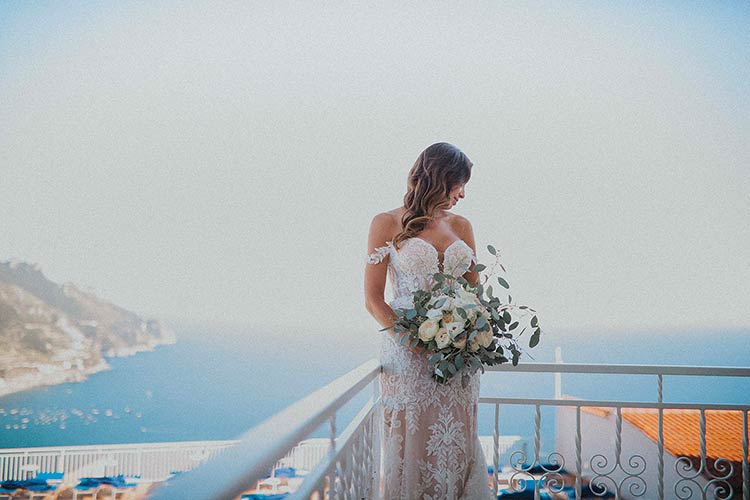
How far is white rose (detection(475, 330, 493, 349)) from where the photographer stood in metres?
1.86

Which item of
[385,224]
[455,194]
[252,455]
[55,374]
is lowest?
[55,374]

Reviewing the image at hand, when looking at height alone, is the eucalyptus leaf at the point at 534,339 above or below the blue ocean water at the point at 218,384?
above

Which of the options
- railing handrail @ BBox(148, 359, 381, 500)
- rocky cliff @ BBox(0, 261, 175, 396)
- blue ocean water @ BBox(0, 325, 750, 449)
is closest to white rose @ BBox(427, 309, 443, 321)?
railing handrail @ BBox(148, 359, 381, 500)

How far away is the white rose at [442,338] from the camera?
1.83 metres

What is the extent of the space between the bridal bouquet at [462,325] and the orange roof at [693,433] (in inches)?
44.6

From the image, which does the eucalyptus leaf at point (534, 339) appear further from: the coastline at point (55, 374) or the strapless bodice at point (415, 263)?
the coastline at point (55, 374)

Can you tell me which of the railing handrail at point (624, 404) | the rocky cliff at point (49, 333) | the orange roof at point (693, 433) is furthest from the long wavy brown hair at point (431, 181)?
the rocky cliff at point (49, 333)

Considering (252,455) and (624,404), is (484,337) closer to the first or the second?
(624,404)

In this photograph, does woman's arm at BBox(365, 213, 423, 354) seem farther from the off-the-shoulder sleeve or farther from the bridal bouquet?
the bridal bouquet

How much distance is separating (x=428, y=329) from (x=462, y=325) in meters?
0.10

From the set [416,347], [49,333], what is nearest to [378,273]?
[416,347]

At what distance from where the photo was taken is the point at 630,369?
254cm

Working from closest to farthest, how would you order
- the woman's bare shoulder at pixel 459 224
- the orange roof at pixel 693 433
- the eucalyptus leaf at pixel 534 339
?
the eucalyptus leaf at pixel 534 339 → the woman's bare shoulder at pixel 459 224 → the orange roof at pixel 693 433

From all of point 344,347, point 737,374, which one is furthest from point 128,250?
point 737,374
